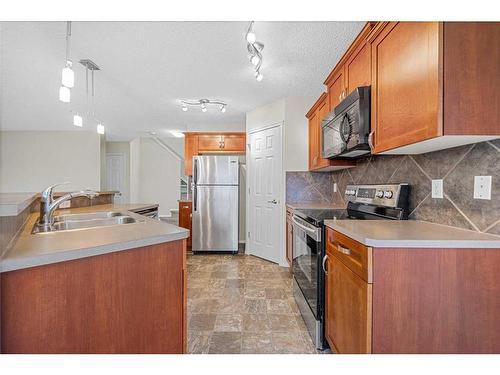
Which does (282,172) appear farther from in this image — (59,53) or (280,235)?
(59,53)

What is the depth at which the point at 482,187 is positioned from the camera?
1193mm

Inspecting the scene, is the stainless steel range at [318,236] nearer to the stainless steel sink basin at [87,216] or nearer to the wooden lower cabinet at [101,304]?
the wooden lower cabinet at [101,304]

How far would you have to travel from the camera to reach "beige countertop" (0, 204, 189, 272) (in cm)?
81

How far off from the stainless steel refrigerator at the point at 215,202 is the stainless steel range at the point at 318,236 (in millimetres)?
1907

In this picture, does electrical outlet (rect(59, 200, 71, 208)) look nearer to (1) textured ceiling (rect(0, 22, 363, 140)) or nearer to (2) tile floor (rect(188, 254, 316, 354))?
(1) textured ceiling (rect(0, 22, 363, 140))

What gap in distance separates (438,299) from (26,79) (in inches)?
160

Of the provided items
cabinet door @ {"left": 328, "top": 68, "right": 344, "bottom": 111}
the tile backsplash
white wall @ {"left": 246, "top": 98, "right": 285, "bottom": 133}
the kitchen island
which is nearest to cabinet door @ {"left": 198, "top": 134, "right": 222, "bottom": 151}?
white wall @ {"left": 246, "top": 98, "right": 285, "bottom": 133}

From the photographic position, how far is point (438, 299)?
3.47 ft

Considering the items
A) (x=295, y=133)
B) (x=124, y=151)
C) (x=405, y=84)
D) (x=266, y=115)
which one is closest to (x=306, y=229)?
(x=405, y=84)

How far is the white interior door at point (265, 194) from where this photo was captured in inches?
142

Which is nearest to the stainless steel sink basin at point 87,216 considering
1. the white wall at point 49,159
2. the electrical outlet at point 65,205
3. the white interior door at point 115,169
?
the electrical outlet at point 65,205

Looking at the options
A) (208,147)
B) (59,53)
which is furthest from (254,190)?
(59,53)

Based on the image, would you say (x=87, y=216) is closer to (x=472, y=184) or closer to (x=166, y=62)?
(x=166, y=62)

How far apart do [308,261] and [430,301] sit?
0.95 meters
